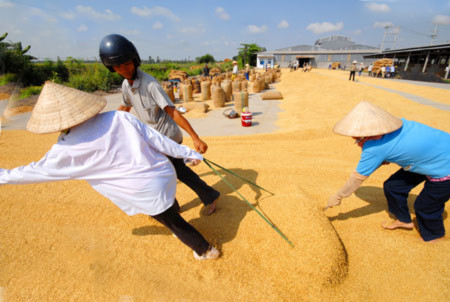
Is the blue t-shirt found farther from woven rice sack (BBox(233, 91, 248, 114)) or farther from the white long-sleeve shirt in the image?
woven rice sack (BBox(233, 91, 248, 114))

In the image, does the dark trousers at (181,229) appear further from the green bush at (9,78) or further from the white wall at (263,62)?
the white wall at (263,62)

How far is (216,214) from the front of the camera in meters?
2.25

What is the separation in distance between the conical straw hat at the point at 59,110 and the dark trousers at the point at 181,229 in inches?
29.1

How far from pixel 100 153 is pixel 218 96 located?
6.99 meters

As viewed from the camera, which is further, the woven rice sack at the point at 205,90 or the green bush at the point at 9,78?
the green bush at the point at 9,78

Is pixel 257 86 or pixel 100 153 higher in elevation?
pixel 100 153

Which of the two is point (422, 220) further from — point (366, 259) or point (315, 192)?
point (315, 192)

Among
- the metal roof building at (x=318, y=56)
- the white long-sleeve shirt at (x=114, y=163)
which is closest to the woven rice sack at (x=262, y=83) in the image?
the white long-sleeve shirt at (x=114, y=163)

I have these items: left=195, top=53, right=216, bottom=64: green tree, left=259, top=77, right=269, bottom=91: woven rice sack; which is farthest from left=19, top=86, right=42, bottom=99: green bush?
left=195, top=53, right=216, bottom=64: green tree

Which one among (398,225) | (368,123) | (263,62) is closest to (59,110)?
(368,123)

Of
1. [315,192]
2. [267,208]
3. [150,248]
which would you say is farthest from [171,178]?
[315,192]

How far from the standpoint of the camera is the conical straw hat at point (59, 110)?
3.71ft

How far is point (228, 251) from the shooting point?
5.98ft

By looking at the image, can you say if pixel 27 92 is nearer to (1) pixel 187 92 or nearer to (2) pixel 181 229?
(1) pixel 187 92
